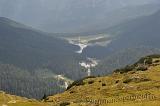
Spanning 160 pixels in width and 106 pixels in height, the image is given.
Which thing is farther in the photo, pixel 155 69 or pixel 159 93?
pixel 155 69

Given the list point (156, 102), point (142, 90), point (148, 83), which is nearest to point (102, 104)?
point (156, 102)

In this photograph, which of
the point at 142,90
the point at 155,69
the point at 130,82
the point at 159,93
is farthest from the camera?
the point at 155,69

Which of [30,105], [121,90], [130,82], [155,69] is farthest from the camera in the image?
[155,69]

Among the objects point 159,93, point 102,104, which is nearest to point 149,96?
point 159,93

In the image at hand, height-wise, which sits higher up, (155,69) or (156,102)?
(155,69)

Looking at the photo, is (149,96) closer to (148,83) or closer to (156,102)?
(156,102)

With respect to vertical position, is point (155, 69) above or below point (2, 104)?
above

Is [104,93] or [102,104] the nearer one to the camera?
[102,104]

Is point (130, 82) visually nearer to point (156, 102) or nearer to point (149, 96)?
point (149, 96)

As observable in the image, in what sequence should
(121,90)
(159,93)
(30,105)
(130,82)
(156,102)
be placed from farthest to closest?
(130,82), (121,90), (159,93), (30,105), (156,102)
